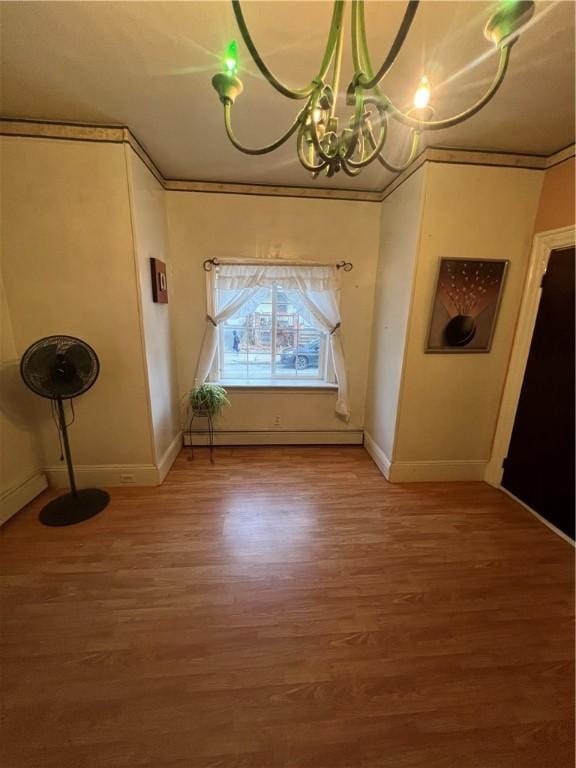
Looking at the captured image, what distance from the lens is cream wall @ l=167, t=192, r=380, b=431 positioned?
2.68 m

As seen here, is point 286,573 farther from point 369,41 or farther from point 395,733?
point 369,41

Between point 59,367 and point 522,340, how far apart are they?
329 centimetres

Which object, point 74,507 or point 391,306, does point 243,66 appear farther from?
point 74,507

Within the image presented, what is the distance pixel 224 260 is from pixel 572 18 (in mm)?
2338

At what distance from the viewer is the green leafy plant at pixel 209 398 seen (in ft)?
9.09

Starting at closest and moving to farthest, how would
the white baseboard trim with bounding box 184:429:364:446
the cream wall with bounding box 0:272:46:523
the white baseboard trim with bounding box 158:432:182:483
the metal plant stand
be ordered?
the cream wall with bounding box 0:272:46:523, the white baseboard trim with bounding box 158:432:182:483, the metal plant stand, the white baseboard trim with bounding box 184:429:364:446

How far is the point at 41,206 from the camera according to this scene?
1912mm

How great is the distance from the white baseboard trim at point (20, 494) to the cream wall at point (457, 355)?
283cm

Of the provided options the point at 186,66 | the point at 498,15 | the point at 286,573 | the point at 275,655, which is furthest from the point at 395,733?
the point at 186,66

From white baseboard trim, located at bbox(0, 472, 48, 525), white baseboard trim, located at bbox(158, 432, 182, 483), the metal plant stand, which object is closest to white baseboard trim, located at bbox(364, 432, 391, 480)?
the metal plant stand

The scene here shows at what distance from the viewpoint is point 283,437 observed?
3215mm

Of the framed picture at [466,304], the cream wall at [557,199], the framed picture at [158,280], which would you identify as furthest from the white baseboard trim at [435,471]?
the framed picture at [158,280]

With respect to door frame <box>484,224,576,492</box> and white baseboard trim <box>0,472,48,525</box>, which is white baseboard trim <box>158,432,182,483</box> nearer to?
white baseboard trim <box>0,472,48,525</box>

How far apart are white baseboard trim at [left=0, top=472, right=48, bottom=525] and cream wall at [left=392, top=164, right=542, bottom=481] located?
9.30 feet
